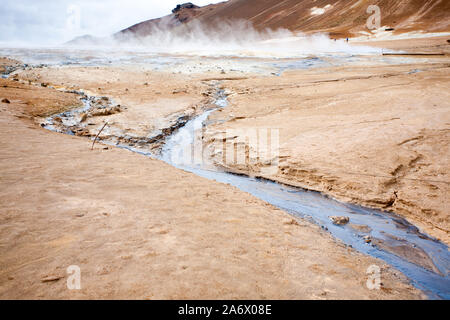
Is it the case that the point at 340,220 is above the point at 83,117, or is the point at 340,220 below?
below

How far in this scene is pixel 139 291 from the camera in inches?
91.3

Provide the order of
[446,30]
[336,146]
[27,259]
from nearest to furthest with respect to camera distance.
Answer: [27,259]
[336,146]
[446,30]

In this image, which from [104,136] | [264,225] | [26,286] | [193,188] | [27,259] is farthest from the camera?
[104,136]

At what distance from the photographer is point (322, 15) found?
6316cm

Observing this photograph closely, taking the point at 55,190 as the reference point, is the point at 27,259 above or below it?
below

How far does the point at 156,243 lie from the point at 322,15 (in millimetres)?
73226

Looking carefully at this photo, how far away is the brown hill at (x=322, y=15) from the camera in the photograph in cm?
4328

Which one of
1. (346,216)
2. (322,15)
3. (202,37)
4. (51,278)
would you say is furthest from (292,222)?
(202,37)

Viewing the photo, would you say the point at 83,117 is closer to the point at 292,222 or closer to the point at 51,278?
the point at 51,278

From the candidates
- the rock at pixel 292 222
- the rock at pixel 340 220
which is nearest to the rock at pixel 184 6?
the rock at pixel 340 220

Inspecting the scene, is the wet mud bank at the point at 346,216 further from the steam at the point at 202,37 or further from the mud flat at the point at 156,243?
the steam at the point at 202,37
